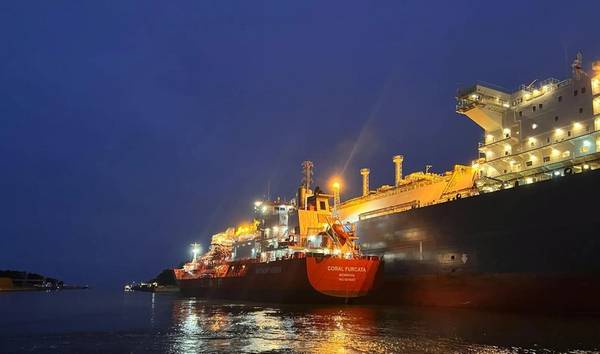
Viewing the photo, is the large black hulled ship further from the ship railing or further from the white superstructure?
the ship railing

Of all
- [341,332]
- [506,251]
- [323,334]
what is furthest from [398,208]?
[323,334]

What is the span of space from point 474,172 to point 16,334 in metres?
23.9

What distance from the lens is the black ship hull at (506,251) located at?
19016mm

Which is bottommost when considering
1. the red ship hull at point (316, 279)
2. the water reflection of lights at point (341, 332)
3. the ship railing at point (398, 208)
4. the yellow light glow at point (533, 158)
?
the water reflection of lights at point (341, 332)

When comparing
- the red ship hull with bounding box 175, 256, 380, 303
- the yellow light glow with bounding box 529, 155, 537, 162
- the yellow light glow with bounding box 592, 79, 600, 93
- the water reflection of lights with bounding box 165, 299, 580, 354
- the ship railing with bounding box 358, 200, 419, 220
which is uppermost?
the yellow light glow with bounding box 592, 79, 600, 93

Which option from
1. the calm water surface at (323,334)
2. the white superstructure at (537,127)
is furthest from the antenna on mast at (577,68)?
the calm water surface at (323,334)

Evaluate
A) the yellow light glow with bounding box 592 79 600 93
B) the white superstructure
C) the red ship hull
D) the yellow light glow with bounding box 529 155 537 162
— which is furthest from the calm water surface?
the yellow light glow with bounding box 592 79 600 93

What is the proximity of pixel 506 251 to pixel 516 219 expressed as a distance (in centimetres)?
147

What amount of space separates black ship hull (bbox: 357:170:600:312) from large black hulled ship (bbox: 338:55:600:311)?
4 centimetres

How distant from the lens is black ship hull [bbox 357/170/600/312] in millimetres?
19016

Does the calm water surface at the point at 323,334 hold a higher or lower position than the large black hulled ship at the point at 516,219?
lower

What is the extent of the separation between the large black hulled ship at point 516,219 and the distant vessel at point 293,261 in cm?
Answer: 239

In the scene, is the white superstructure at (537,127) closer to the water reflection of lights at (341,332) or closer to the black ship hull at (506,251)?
the black ship hull at (506,251)

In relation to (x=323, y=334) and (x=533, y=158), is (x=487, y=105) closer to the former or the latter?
(x=533, y=158)
